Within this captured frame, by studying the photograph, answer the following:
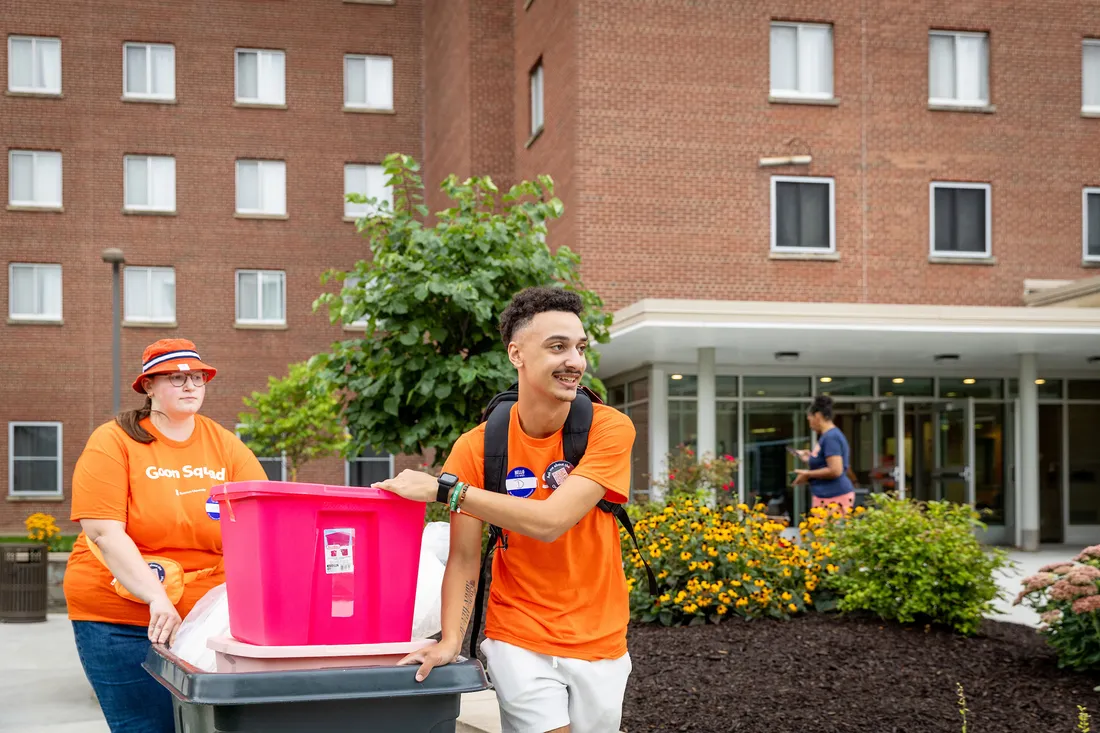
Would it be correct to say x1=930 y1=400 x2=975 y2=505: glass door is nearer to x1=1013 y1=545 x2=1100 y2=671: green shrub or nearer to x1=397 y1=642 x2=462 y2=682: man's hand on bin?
x1=1013 y1=545 x2=1100 y2=671: green shrub

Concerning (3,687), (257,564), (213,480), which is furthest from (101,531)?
(3,687)

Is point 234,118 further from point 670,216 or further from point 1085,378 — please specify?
point 1085,378

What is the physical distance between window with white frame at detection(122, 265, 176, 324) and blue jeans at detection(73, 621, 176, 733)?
2842 cm

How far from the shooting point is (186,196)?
31.6 metres

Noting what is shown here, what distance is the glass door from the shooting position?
69.8 ft

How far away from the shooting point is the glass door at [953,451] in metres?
21.3

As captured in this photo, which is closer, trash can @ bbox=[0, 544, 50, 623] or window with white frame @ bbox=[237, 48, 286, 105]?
trash can @ bbox=[0, 544, 50, 623]

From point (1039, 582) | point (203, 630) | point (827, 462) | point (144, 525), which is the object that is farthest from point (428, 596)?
point (827, 462)

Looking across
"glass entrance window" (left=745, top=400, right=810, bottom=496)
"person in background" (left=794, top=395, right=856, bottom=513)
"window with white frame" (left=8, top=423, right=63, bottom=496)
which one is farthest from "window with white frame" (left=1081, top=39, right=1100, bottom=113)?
"window with white frame" (left=8, top=423, right=63, bottom=496)

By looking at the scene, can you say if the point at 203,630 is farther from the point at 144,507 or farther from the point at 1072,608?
the point at 1072,608

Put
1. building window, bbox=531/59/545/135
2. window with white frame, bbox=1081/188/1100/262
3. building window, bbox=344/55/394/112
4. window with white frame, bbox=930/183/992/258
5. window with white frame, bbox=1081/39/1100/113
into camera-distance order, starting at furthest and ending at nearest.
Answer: building window, bbox=344/55/394/112
building window, bbox=531/59/545/135
window with white frame, bbox=1081/39/1100/113
window with white frame, bbox=1081/188/1100/262
window with white frame, bbox=930/183/992/258

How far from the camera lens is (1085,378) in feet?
72.0

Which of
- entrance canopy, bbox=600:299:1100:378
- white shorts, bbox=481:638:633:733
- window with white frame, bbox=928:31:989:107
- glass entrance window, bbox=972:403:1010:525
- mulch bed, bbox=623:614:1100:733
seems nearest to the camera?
white shorts, bbox=481:638:633:733

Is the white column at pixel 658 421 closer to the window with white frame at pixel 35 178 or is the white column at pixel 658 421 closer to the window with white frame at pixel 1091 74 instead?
the window with white frame at pixel 1091 74
